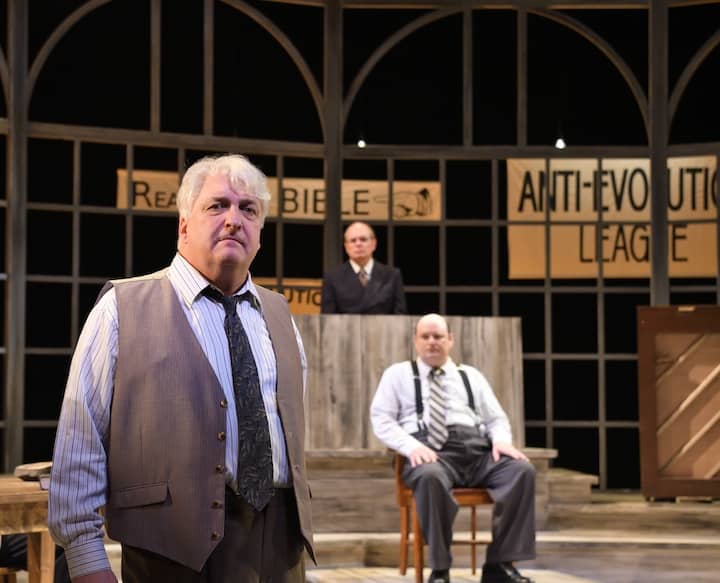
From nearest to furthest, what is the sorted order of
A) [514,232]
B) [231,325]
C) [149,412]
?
[149,412] → [231,325] → [514,232]

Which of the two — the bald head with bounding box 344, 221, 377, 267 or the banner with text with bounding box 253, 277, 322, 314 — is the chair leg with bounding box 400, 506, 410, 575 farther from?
the banner with text with bounding box 253, 277, 322, 314

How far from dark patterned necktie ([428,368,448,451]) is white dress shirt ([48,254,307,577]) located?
3306mm

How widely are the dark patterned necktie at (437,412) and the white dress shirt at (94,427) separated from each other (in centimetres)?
331

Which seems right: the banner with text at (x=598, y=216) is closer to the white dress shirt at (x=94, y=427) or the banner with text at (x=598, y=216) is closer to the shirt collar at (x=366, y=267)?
the shirt collar at (x=366, y=267)

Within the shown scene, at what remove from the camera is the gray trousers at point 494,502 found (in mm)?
4922

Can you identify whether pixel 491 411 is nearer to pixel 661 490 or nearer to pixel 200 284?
pixel 661 490

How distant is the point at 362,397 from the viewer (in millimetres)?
6230

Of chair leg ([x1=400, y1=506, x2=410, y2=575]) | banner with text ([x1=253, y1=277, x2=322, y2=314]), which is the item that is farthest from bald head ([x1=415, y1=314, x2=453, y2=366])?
banner with text ([x1=253, y1=277, x2=322, y2=314])

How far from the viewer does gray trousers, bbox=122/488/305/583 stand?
1.90 meters

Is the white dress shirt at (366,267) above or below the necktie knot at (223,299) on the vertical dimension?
above

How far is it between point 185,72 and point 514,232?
7.52ft

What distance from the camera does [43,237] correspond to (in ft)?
22.6

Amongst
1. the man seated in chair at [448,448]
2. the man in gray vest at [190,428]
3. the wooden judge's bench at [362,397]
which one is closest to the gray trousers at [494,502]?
the man seated in chair at [448,448]

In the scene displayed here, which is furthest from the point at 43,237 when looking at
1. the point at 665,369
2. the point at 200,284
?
the point at 200,284
